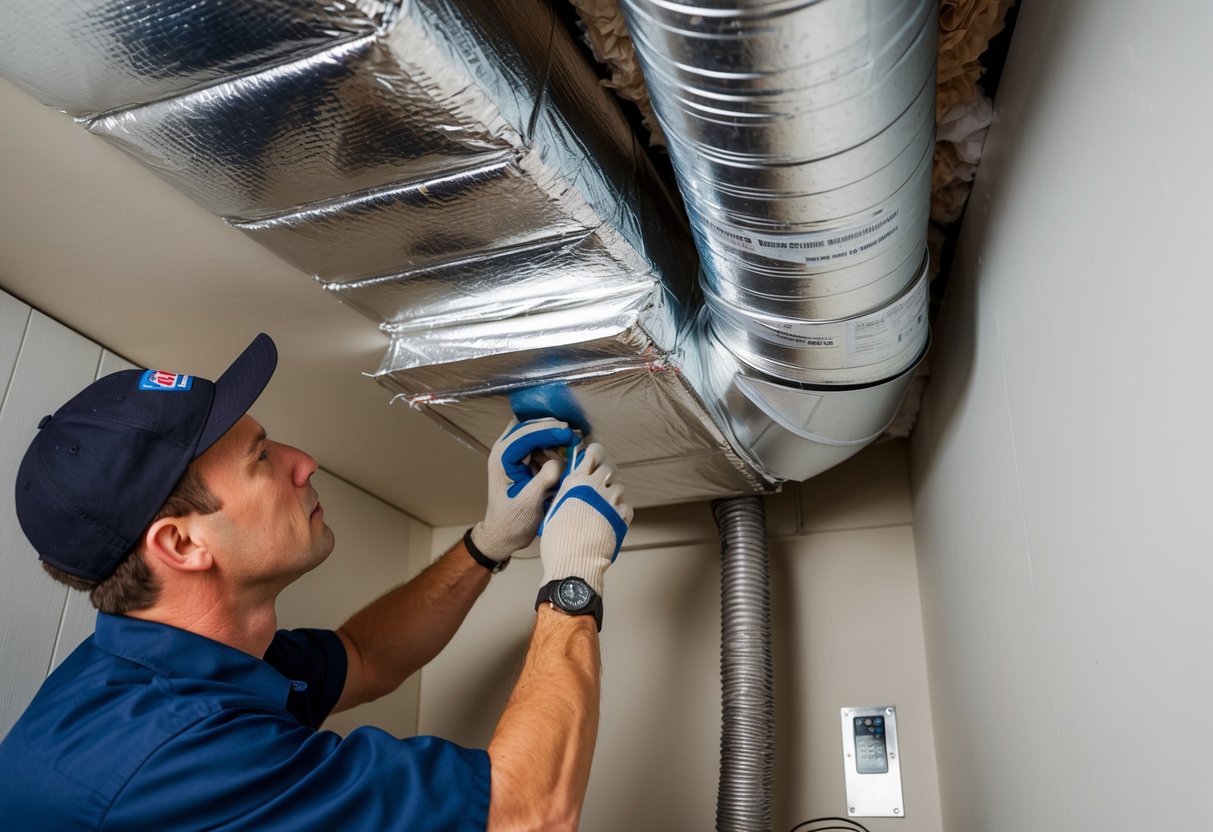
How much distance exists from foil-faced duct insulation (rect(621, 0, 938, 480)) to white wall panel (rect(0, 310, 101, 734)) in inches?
45.3

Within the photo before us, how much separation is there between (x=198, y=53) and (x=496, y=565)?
1155 millimetres

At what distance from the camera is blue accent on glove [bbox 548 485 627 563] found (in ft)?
4.62

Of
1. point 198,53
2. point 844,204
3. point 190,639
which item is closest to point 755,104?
point 844,204

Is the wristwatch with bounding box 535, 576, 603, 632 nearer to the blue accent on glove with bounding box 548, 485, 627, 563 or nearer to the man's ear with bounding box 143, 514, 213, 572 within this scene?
the blue accent on glove with bounding box 548, 485, 627, 563

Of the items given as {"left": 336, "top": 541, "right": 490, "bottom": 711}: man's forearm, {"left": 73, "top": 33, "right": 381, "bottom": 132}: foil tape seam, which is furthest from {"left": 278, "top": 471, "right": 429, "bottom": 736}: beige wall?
{"left": 73, "top": 33, "right": 381, "bottom": 132}: foil tape seam

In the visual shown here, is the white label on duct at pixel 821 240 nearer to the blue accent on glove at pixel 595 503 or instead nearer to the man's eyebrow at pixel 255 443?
the blue accent on glove at pixel 595 503

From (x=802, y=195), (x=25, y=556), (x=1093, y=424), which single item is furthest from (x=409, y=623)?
(x=1093, y=424)

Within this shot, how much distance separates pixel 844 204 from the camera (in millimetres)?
941

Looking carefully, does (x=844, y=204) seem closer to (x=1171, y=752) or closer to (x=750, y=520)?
(x=1171, y=752)

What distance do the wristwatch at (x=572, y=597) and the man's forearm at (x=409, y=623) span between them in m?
0.48

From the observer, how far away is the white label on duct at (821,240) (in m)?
0.99

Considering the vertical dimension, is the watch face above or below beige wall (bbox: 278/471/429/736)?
below

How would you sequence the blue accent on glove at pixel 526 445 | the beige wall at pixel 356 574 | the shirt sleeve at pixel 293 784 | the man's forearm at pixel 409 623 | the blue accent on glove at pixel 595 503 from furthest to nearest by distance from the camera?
the beige wall at pixel 356 574, the man's forearm at pixel 409 623, the blue accent on glove at pixel 526 445, the blue accent on glove at pixel 595 503, the shirt sleeve at pixel 293 784

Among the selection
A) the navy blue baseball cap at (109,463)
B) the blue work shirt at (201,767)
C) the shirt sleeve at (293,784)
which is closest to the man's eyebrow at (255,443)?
the navy blue baseball cap at (109,463)
